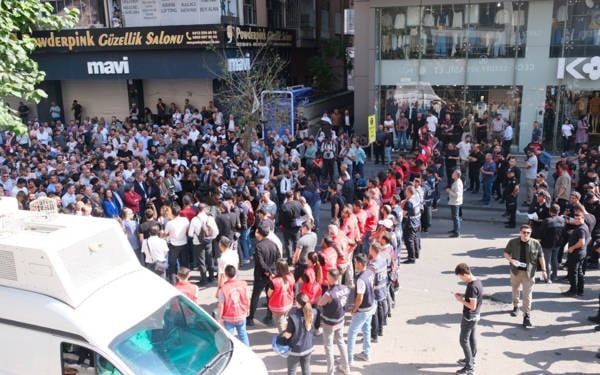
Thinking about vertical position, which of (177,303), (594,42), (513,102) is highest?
(594,42)

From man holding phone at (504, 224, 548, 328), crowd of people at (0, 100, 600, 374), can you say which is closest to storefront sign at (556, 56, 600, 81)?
crowd of people at (0, 100, 600, 374)

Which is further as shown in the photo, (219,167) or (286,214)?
(219,167)

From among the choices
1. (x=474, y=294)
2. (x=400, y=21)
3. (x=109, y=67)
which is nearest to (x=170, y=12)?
(x=109, y=67)

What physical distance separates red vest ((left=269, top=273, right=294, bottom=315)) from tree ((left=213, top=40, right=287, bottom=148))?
11.3 metres

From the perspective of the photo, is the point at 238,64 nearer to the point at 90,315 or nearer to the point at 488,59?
the point at 488,59

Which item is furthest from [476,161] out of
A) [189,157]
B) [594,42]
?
[189,157]

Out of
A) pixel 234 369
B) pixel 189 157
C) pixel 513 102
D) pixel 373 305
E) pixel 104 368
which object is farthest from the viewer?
pixel 513 102

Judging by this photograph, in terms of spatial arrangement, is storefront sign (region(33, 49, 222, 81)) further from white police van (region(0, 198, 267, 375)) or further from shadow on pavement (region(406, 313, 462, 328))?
white police van (region(0, 198, 267, 375))

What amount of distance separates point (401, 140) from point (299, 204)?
11129mm

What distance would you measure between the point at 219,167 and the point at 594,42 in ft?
45.6

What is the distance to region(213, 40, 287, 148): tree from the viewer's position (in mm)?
19578

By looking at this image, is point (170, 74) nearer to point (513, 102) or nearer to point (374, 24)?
point (374, 24)

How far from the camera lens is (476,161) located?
1558cm

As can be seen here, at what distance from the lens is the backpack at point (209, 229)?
9953 mm
